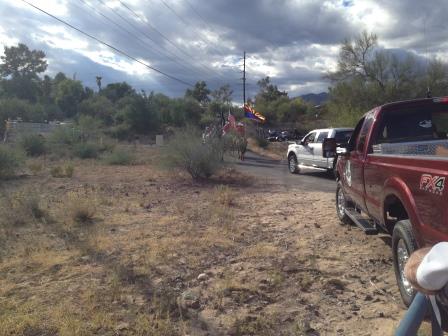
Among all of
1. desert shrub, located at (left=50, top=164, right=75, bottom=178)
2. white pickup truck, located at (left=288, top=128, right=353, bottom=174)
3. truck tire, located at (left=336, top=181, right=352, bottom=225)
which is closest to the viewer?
truck tire, located at (left=336, top=181, right=352, bottom=225)

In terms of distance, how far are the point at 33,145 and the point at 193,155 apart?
1642 cm

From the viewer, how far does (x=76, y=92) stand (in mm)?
92750

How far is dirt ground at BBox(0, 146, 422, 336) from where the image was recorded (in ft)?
14.9

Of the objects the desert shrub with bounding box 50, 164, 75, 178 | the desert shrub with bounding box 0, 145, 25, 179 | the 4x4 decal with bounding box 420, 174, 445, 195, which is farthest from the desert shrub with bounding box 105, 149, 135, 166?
the 4x4 decal with bounding box 420, 174, 445, 195

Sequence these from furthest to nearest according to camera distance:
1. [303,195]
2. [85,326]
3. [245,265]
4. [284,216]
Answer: [303,195] < [284,216] < [245,265] < [85,326]

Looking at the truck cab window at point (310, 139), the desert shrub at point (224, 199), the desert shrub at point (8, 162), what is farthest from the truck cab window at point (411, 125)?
the desert shrub at point (8, 162)

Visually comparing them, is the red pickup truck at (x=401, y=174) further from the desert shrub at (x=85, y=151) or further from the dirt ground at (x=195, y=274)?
the desert shrub at (x=85, y=151)

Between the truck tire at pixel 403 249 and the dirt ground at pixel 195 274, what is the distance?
224mm

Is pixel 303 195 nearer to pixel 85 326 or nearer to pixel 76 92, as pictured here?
pixel 85 326

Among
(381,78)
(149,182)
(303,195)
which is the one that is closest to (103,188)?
(149,182)

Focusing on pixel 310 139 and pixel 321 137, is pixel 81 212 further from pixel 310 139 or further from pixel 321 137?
pixel 310 139

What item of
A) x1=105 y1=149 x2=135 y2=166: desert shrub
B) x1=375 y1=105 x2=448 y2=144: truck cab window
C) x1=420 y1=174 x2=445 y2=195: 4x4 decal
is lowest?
x1=105 y1=149 x2=135 y2=166: desert shrub

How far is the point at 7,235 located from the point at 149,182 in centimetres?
823

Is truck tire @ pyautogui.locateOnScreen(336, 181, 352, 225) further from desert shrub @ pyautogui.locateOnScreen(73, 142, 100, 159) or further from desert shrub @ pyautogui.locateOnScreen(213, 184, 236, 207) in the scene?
desert shrub @ pyautogui.locateOnScreen(73, 142, 100, 159)
